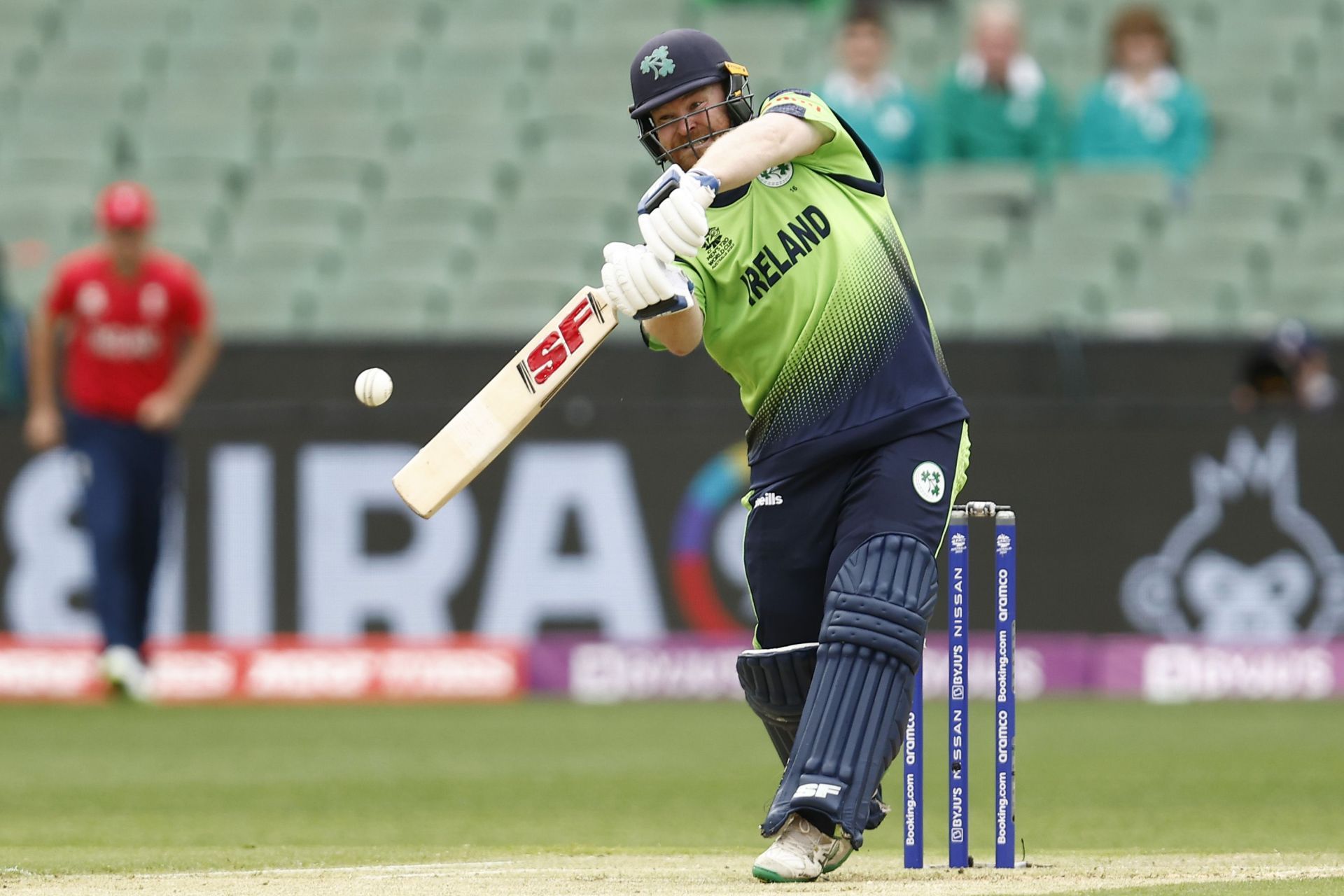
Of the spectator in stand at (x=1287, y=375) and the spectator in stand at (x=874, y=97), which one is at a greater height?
the spectator in stand at (x=874, y=97)

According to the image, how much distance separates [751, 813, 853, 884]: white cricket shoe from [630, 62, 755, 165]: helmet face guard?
140cm

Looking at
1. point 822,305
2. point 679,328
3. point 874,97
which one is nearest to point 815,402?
point 822,305

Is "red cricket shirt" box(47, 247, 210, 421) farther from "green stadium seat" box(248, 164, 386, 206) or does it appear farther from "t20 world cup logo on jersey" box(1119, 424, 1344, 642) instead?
"t20 world cup logo on jersey" box(1119, 424, 1344, 642)

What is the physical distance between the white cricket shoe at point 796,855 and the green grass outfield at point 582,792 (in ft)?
0.36

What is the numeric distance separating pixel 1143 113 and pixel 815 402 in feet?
24.6

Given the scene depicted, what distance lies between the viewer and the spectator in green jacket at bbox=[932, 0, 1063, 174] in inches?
450

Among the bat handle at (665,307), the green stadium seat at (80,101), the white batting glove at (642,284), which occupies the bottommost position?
the bat handle at (665,307)

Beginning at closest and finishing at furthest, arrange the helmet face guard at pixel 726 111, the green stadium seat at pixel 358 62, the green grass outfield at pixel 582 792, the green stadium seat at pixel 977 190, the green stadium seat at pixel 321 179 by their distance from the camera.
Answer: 1. the helmet face guard at pixel 726 111
2. the green grass outfield at pixel 582 792
3. the green stadium seat at pixel 977 190
4. the green stadium seat at pixel 321 179
5. the green stadium seat at pixel 358 62

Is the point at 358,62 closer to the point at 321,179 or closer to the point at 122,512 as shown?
the point at 321,179

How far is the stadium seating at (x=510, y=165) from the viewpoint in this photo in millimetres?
11391

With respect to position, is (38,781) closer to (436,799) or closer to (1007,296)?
(436,799)

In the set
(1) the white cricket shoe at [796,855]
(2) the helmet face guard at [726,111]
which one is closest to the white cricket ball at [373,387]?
(2) the helmet face guard at [726,111]

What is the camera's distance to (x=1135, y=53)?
1137 centimetres

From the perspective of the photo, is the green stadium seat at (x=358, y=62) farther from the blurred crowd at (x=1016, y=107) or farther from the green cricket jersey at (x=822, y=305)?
the green cricket jersey at (x=822, y=305)
